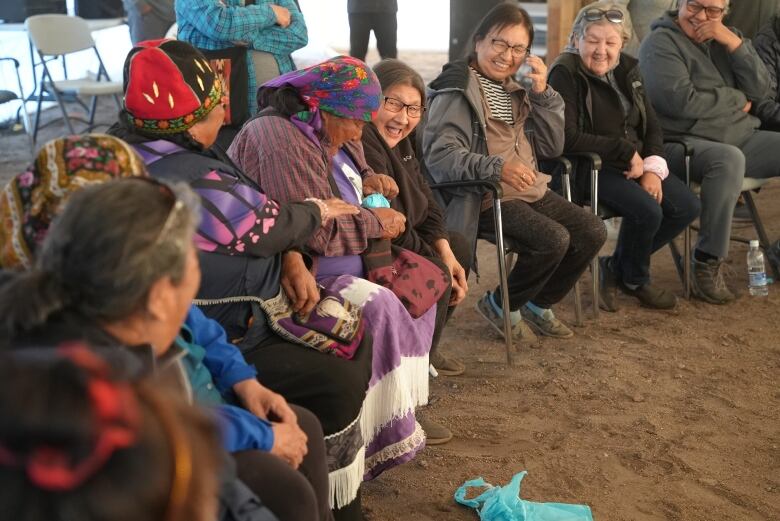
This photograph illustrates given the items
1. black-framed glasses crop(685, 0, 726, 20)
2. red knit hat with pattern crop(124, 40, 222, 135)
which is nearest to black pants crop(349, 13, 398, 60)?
black-framed glasses crop(685, 0, 726, 20)

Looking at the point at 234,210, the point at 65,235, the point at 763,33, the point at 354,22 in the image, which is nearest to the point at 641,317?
the point at 763,33

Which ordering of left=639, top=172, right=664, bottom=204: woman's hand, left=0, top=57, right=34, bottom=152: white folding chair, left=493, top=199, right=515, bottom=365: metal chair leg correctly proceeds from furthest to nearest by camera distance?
1. left=0, top=57, right=34, bottom=152: white folding chair
2. left=639, top=172, right=664, bottom=204: woman's hand
3. left=493, top=199, right=515, bottom=365: metal chair leg

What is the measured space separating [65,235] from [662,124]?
12.3 feet

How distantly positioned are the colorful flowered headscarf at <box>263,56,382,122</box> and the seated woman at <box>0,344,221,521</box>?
1.80m

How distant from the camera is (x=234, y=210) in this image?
2293 millimetres

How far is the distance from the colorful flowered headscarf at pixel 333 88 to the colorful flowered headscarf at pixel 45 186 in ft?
3.39

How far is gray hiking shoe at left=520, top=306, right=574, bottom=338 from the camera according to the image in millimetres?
3980

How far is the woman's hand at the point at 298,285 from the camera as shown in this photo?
2418mm

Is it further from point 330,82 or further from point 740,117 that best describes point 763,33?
point 330,82

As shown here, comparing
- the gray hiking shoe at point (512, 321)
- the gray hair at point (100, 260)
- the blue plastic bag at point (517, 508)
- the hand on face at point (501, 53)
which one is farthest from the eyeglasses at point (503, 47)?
the gray hair at point (100, 260)

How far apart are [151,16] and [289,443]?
19.4ft

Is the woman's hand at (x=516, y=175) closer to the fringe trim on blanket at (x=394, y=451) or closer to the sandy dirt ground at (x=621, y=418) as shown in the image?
the sandy dirt ground at (x=621, y=418)

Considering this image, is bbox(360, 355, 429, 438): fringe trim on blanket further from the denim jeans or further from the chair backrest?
the chair backrest

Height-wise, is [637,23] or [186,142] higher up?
[186,142]
